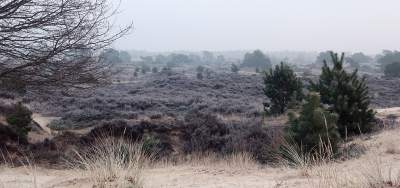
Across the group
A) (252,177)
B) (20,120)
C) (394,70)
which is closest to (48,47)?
(252,177)

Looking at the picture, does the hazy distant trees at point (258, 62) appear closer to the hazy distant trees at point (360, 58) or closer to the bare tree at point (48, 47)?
the hazy distant trees at point (360, 58)

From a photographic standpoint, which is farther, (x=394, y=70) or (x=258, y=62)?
(x=258, y=62)

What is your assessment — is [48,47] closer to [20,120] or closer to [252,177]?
[252,177]

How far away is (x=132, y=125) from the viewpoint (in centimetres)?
1298

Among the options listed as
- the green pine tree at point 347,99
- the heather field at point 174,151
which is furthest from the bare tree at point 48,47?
the green pine tree at point 347,99

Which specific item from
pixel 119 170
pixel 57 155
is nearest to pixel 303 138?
pixel 119 170

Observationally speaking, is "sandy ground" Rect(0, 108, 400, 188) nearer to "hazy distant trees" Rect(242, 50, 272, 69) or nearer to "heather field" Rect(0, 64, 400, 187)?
"heather field" Rect(0, 64, 400, 187)

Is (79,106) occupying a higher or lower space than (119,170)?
lower

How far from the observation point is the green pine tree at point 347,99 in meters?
10.8

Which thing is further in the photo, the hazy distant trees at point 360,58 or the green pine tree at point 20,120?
the hazy distant trees at point 360,58

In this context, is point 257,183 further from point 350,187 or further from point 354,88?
point 354,88

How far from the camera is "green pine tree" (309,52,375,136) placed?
1081 centimetres

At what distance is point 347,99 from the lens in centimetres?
1084

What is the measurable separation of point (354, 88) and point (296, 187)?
8.67 meters
